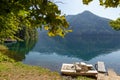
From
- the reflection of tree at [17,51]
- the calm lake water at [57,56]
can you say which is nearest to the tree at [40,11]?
the calm lake water at [57,56]

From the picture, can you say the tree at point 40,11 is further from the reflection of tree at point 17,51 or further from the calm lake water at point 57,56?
the reflection of tree at point 17,51

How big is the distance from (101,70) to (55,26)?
2321 centimetres

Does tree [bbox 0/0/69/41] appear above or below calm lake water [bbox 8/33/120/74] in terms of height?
above

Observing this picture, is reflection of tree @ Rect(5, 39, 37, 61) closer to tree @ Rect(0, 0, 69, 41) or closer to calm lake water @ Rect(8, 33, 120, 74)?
calm lake water @ Rect(8, 33, 120, 74)

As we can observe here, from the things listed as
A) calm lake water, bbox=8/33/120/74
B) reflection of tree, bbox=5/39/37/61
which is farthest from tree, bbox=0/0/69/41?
reflection of tree, bbox=5/39/37/61

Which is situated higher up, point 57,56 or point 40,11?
point 40,11

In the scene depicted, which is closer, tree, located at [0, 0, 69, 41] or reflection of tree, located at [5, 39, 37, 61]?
tree, located at [0, 0, 69, 41]

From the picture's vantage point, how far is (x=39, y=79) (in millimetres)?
20641

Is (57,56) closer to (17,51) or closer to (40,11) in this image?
(17,51)

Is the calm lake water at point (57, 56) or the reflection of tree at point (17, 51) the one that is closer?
the reflection of tree at point (17, 51)

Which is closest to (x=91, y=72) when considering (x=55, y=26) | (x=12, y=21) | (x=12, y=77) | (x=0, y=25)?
(x=12, y=77)

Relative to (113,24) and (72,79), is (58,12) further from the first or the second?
(113,24)

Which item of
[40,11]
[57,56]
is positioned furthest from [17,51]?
[40,11]

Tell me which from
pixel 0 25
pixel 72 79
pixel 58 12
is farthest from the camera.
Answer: pixel 72 79
